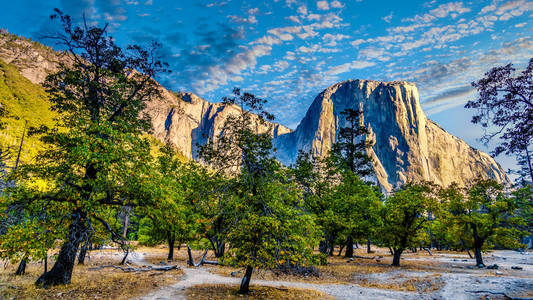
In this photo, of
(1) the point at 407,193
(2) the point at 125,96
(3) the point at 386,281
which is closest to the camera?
(2) the point at 125,96

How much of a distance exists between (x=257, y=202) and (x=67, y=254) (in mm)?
9691

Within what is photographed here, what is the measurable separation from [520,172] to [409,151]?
668ft

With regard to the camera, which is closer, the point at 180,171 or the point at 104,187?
the point at 104,187

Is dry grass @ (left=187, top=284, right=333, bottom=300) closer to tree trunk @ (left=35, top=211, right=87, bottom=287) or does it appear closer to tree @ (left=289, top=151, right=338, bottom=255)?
tree trunk @ (left=35, top=211, right=87, bottom=287)

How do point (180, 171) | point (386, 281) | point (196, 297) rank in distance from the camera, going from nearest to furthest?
point (196, 297)
point (386, 281)
point (180, 171)

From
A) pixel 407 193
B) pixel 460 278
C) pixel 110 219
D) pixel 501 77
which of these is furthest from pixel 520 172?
pixel 110 219

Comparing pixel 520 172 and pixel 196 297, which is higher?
pixel 520 172

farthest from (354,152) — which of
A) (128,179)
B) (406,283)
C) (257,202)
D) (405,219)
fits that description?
(128,179)

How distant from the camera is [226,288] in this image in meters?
14.6

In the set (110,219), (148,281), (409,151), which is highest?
(409,151)

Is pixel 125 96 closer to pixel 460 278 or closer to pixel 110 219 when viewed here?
pixel 110 219

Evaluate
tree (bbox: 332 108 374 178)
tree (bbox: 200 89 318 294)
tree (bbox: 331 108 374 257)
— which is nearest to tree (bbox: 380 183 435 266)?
tree (bbox: 331 108 374 257)

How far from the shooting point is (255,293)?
1319 cm

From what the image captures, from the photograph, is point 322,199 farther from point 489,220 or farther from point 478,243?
point 478,243
